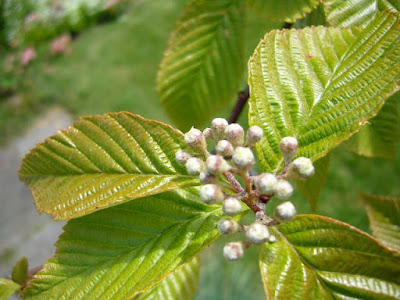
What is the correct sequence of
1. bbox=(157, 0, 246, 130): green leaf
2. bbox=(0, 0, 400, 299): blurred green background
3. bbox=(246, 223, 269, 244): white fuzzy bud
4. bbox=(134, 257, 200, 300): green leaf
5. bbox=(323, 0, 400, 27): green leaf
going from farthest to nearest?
bbox=(0, 0, 400, 299): blurred green background < bbox=(157, 0, 246, 130): green leaf < bbox=(134, 257, 200, 300): green leaf < bbox=(323, 0, 400, 27): green leaf < bbox=(246, 223, 269, 244): white fuzzy bud

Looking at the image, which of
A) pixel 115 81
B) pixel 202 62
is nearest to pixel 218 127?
pixel 202 62

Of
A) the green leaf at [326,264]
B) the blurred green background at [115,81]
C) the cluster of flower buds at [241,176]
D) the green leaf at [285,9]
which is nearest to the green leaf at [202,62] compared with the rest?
the green leaf at [285,9]

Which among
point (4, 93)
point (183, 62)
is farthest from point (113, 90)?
point (183, 62)

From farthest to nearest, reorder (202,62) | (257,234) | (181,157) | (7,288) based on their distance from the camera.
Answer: (202,62) → (7,288) → (181,157) → (257,234)

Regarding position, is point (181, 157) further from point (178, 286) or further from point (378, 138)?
point (378, 138)

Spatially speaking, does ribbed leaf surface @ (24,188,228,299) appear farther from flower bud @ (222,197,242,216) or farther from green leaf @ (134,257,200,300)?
green leaf @ (134,257,200,300)

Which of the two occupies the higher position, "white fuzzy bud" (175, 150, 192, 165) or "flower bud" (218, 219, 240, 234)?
"white fuzzy bud" (175, 150, 192, 165)

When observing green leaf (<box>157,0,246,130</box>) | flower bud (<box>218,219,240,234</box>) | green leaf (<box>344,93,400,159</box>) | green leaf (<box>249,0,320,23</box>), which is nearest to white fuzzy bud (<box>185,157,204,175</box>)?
flower bud (<box>218,219,240,234</box>)
